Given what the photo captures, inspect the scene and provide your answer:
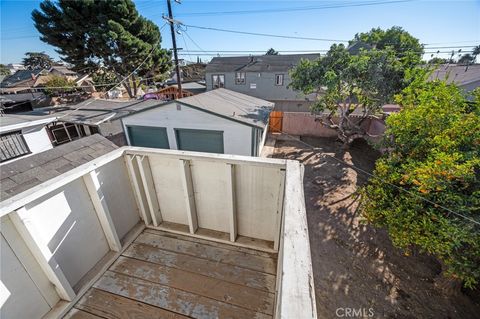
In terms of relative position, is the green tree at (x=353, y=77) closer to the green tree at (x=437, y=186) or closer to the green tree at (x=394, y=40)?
the green tree at (x=437, y=186)

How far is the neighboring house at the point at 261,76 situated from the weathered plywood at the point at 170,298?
1755cm

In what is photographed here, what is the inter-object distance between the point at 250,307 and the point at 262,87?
1885cm

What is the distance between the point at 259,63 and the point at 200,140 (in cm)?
1488

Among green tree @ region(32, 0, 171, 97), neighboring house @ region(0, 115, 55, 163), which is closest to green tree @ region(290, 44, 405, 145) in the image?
green tree @ region(32, 0, 171, 97)

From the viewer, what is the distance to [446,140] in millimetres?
3068

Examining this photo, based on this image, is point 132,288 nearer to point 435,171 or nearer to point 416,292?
point 435,171

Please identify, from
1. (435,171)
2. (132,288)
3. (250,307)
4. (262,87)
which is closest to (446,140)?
(435,171)

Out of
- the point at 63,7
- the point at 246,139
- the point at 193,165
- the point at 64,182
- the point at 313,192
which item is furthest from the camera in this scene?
the point at 63,7

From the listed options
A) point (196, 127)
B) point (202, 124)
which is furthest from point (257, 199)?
point (196, 127)

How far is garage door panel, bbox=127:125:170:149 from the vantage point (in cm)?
775

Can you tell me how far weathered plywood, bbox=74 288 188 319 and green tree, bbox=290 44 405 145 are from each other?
314 inches

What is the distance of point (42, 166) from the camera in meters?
2.85

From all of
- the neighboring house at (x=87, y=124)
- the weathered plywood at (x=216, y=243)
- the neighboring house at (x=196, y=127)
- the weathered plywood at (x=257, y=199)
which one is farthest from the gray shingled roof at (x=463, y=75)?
the neighboring house at (x=87, y=124)

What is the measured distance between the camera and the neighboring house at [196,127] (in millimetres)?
6656
